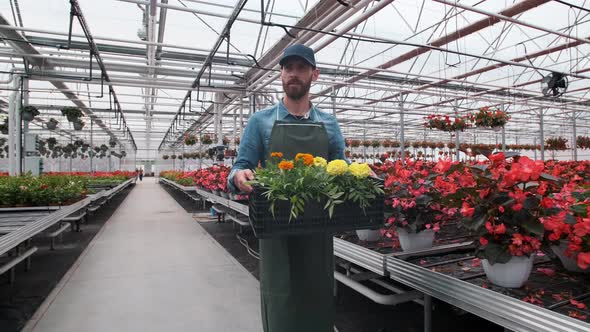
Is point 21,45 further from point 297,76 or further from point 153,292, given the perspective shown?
point 297,76

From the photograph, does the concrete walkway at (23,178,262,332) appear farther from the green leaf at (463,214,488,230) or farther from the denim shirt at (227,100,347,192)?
the green leaf at (463,214,488,230)

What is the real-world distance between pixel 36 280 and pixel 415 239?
11.2ft

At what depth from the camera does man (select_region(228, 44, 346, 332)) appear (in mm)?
1191

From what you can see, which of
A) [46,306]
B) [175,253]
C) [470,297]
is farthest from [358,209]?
[175,253]

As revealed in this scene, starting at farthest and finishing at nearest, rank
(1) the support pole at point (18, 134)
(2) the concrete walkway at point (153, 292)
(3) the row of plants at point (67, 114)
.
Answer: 1. (1) the support pole at point (18, 134)
2. (3) the row of plants at point (67, 114)
3. (2) the concrete walkway at point (153, 292)

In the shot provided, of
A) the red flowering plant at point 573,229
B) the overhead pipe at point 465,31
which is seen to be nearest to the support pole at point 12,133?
the overhead pipe at point 465,31

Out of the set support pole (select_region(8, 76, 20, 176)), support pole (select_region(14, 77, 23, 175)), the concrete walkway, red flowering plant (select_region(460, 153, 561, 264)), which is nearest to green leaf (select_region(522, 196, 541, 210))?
red flowering plant (select_region(460, 153, 561, 264))

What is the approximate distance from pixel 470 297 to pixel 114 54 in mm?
8911

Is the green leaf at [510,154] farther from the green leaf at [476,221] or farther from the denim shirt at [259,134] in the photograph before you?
the denim shirt at [259,134]

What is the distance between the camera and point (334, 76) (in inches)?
428

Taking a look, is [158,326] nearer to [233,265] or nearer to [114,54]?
[233,265]

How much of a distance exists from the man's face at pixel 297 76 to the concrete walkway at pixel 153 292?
1.65m

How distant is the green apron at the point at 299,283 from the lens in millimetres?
1188

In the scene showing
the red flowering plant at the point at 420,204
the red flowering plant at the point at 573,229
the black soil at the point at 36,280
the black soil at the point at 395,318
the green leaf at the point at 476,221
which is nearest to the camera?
the red flowering plant at the point at 573,229
